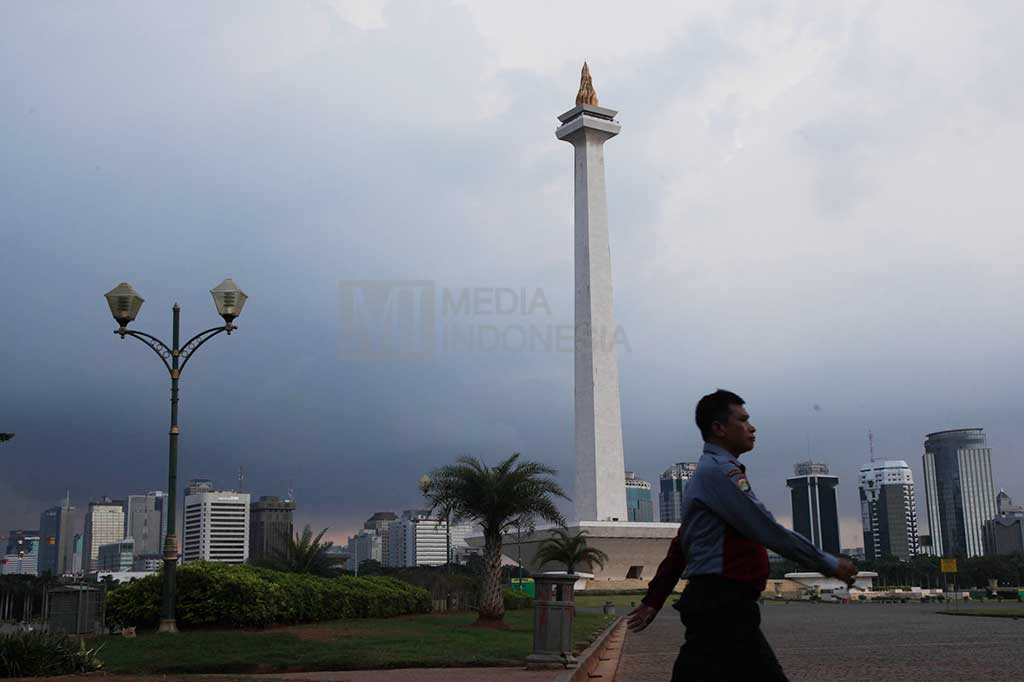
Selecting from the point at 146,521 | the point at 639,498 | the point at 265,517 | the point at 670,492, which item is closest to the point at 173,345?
the point at 265,517

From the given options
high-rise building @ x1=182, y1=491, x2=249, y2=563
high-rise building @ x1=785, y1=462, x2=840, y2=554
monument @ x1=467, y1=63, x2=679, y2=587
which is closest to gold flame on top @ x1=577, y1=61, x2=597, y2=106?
monument @ x1=467, y1=63, x2=679, y2=587

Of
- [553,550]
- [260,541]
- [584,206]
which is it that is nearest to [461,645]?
[553,550]

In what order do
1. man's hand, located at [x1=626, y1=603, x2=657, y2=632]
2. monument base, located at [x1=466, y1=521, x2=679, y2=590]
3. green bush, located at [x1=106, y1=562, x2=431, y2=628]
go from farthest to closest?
monument base, located at [x1=466, y1=521, x2=679, y2=590], green bush, located at [x1=106, y1=562, x2=431, y2=628], man's hand, located at [x1=626, y1=603, x2=657, y2=632]

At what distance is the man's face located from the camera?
443 centimetres

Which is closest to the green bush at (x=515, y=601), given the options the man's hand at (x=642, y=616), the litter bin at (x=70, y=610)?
the litter bin at (x=70, y=610)

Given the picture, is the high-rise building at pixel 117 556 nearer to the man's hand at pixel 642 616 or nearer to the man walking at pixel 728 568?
the man's hand at pixel 642 616

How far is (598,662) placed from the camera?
1527 cm

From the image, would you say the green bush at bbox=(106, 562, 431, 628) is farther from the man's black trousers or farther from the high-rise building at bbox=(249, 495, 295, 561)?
the high-rise building at bbox=(249, 495, 295, 561)

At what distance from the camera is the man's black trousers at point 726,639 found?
4.05 m

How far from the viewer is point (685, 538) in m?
4.35

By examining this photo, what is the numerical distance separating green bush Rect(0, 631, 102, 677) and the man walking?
374 inches

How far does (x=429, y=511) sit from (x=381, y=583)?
7.57ft

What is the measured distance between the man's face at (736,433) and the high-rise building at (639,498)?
145155mm

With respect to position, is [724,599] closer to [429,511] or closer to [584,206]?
[429,511]
